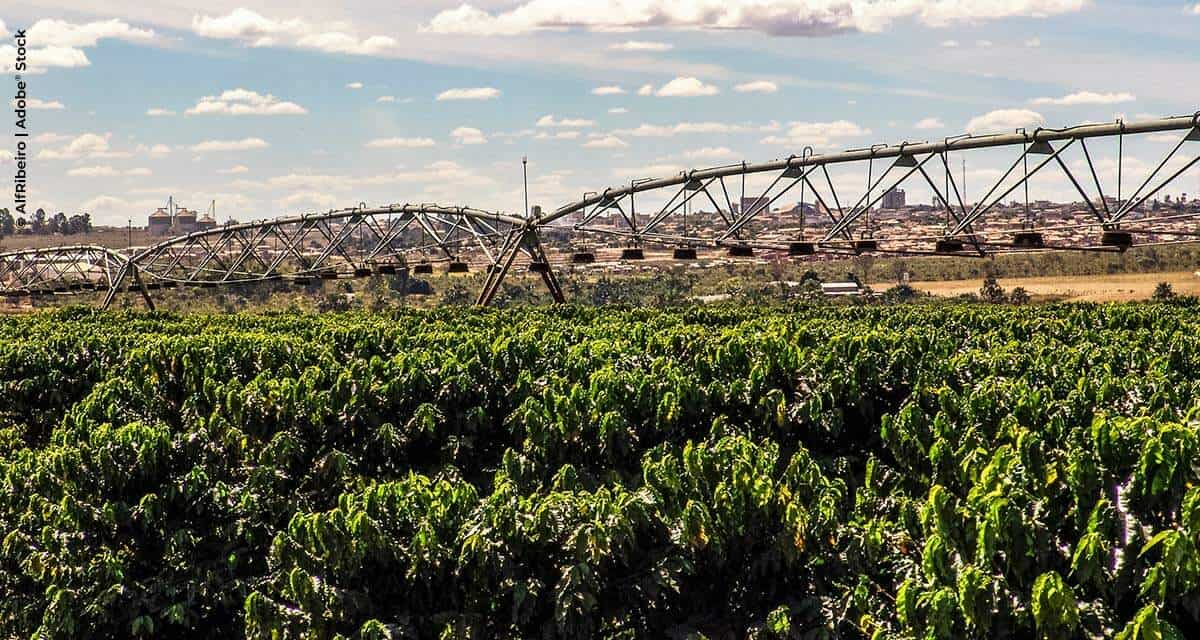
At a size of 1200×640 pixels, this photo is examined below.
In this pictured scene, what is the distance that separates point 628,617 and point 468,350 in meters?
9.66

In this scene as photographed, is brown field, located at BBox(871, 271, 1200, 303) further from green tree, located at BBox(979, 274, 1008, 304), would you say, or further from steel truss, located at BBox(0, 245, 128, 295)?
steel truss, located at BBox(0, 245, 128, 295)

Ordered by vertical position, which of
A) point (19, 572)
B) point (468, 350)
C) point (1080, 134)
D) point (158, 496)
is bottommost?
point (19, 572)

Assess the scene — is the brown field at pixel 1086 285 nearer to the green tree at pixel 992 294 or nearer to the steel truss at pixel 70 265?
the green tree at pixel 992 294

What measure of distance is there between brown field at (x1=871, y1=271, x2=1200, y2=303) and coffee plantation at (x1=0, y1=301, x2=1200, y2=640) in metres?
85.4

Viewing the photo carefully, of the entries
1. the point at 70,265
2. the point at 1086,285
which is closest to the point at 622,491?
the point at 70,265

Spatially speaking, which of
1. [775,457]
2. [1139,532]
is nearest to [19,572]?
[775,457]

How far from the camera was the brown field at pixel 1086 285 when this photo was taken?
351 feet

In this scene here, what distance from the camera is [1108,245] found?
32.6 meters

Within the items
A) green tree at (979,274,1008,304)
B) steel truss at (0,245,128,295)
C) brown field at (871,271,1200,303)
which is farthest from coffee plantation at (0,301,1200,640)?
brown field at (871,271,1200,303)

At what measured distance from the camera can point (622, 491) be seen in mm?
14367

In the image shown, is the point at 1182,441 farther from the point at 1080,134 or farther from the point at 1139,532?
the point at 1080,134

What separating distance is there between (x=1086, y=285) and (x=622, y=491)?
114516 millimetres

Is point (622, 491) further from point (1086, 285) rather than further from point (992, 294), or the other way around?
point (1086, 285)

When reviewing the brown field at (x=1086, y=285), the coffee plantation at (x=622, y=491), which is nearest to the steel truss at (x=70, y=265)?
the coffee plantation at (x=622, y=491)
